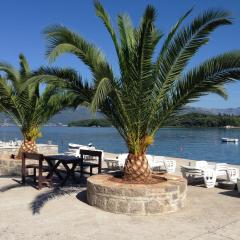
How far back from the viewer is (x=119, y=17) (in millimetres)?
8805

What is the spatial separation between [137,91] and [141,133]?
991mm

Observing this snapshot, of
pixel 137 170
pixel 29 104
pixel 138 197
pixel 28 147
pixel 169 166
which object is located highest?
pixel 29 104

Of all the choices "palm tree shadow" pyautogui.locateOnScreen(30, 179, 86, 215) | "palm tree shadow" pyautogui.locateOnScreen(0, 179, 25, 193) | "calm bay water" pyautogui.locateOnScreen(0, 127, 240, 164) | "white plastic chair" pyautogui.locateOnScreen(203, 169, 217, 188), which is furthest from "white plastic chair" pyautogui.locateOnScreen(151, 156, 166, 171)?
"calm bay water" pyautogui.locateOnScreen(0, 127, 240, 164)

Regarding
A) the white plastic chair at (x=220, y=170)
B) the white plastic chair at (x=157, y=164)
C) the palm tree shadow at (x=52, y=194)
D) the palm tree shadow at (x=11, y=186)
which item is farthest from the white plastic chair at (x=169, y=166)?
the palm tree shadow at (x=11, y=186)

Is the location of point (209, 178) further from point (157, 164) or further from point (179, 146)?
point (179, 146)

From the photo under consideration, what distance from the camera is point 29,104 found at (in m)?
13.3

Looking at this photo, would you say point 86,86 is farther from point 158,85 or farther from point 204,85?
point 204,85

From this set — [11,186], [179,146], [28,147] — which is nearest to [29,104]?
[28,147]

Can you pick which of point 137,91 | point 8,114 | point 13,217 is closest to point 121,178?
point 137,91

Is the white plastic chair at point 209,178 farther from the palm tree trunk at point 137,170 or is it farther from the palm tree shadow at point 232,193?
the palm tree trunk at point 137,170

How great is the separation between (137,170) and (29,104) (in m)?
6.30

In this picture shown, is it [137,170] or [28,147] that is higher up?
[28,147]

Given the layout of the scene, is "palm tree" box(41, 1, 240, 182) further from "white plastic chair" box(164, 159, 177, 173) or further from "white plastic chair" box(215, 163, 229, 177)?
"white plastic chair" box(164, 159, 177, 173)

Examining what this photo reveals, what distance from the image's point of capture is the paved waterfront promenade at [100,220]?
6.06m
